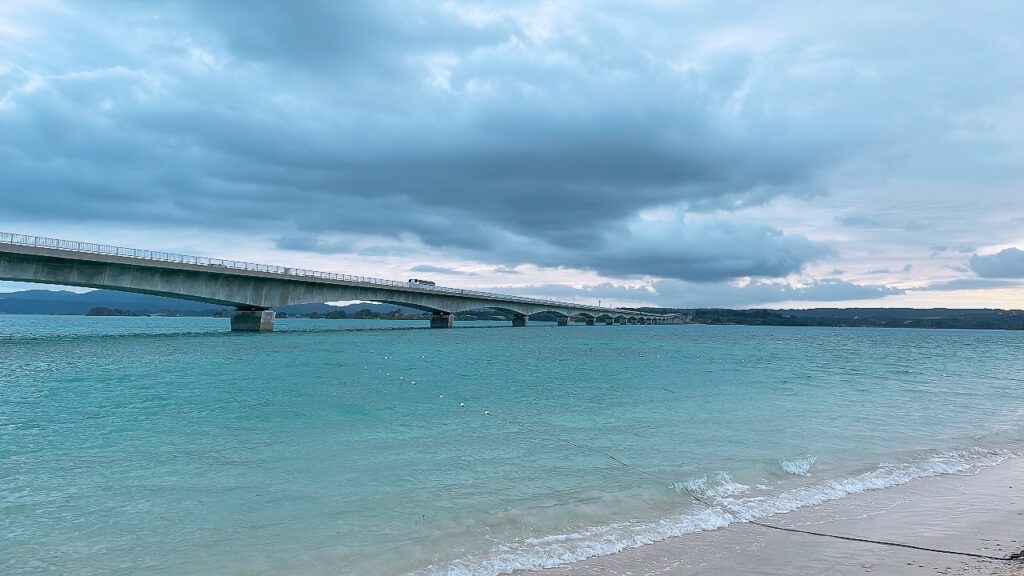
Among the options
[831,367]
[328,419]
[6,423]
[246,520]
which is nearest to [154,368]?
[6,423]

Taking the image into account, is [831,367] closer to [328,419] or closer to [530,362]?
[530,362]

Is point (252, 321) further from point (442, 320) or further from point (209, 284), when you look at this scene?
point (442, 320)

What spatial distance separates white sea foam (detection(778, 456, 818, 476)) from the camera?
1387cm

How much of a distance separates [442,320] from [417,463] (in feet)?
394

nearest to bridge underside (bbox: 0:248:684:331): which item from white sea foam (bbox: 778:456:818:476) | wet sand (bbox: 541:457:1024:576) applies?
white sea foam (bbox: 778:456:818:476)

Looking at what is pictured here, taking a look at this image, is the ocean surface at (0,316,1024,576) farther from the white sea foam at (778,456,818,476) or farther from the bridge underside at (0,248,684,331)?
the bridge underside at (0,248,684,331)

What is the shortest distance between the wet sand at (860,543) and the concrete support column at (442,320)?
120 meters

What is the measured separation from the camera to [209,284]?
229ft

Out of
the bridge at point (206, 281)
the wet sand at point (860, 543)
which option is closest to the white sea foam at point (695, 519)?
the wet sand at point (860, 543)

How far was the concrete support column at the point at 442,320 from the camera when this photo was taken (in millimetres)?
130750

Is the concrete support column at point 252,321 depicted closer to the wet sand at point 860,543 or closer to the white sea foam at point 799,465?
the white sea foam at point 799,465

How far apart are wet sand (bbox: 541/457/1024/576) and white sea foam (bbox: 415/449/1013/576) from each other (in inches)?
11.5

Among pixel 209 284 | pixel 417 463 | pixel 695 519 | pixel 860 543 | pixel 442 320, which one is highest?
pixel 209 284

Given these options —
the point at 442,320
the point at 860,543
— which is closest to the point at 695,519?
the point at 860,543
